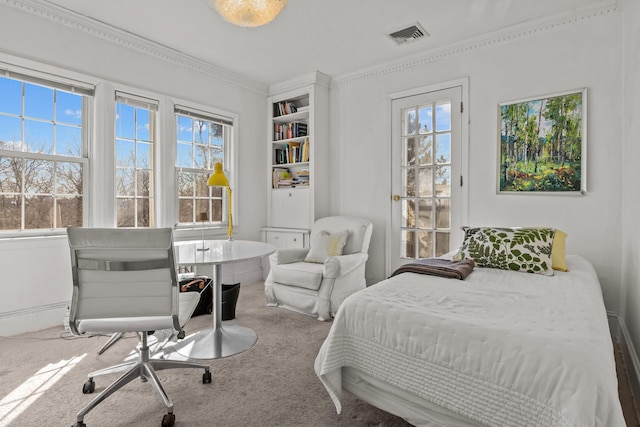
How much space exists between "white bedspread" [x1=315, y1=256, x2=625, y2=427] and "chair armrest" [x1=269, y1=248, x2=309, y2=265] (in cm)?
180

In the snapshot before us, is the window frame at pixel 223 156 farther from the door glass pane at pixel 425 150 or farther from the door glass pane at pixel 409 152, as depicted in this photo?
the door glass pane at pixel 425 150

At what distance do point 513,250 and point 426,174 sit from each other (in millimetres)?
1495

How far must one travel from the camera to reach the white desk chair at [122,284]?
164cm

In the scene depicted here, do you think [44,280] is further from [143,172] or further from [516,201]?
[516,201]

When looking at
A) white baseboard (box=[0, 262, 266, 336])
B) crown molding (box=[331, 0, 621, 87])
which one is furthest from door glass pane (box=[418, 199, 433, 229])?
white baseboard (box=[0, 262, 266, 336])

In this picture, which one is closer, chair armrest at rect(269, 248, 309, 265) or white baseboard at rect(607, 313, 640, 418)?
white baseboard at rect(607, 313, 640, 418)

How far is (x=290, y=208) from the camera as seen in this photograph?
15.0ft

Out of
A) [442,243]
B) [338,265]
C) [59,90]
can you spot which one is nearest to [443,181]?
[442,243]

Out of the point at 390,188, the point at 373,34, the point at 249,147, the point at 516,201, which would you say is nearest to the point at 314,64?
the point at 373,34

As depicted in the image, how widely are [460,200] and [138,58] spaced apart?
3.57 m

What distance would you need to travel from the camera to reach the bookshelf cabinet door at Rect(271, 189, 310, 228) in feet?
14.5

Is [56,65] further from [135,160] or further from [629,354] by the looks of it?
[629,354]

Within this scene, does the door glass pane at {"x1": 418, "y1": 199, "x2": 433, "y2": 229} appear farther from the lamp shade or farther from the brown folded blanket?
the lamp shade

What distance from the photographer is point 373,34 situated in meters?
3.35
